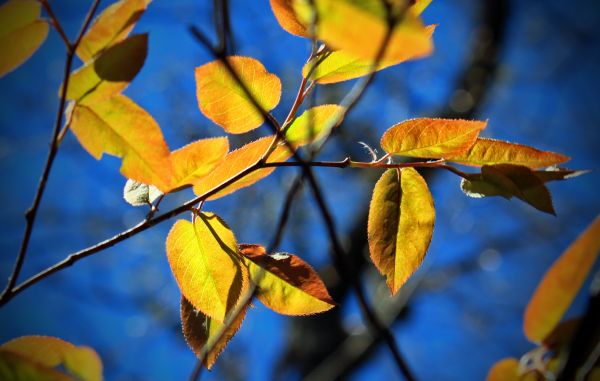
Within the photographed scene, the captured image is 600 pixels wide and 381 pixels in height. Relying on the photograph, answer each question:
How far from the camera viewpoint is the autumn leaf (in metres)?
0.41

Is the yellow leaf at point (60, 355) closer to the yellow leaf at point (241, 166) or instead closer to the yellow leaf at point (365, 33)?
the yellow leaf at point (241, 166)

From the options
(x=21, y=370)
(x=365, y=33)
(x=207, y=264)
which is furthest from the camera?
(x=207, y=264)

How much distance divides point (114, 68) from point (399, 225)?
0.91 ft

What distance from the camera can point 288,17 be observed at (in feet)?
1.34

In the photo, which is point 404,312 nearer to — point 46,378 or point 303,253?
point 303,253

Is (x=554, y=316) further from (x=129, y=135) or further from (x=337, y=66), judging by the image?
(x=129, y=135)

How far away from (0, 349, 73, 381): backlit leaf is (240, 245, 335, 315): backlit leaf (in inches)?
6.9

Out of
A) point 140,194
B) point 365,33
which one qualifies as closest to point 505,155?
point 365,33

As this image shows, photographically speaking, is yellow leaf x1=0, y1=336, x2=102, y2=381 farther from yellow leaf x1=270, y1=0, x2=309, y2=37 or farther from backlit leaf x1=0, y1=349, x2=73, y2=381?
yellow leaf x1=270, y1=0, x2=309, y2=37

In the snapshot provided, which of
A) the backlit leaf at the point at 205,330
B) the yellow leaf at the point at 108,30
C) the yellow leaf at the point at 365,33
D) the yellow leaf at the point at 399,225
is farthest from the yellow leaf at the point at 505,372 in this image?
the yellow leaf at the point at 108,30

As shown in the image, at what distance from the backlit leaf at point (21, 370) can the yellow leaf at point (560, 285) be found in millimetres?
380

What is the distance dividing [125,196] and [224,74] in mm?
172

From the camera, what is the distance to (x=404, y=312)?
6.88 feet

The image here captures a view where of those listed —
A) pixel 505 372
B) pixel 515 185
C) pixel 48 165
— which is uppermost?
pixel 48 165
